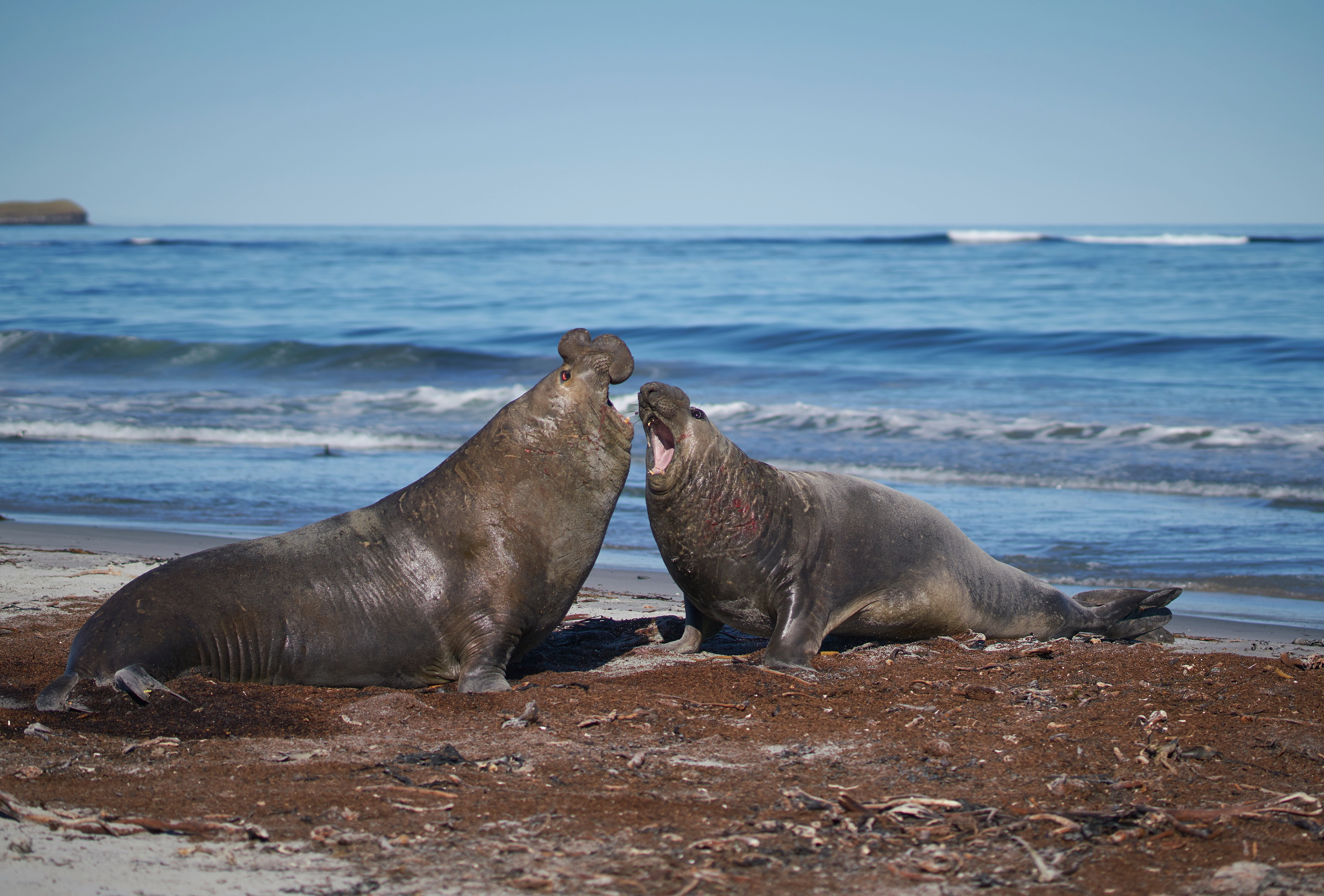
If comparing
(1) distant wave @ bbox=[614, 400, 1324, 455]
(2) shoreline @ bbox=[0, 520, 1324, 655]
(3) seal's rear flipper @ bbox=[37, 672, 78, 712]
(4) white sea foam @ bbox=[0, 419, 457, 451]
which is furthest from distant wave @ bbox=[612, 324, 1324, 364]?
(3) seal's rear flipper @ bbox=[37, 672, 78, 712]

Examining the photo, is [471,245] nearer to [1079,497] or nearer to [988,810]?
[1079,497]

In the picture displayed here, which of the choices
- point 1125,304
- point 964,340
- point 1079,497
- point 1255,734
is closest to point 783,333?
point 964,340

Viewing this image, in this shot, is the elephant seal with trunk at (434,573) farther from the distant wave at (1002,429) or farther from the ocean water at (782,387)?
the distant wave at (1002,429)

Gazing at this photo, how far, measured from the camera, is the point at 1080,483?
41.3 ft

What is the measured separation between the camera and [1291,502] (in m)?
11.4

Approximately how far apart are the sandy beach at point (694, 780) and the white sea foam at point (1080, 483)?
6.59 meters

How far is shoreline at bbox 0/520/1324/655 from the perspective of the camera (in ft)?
22.9

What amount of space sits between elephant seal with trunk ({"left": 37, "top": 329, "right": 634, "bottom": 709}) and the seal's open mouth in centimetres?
50

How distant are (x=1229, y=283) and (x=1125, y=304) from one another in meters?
8.44

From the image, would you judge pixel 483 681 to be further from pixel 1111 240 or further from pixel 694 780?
pixel 1111 240

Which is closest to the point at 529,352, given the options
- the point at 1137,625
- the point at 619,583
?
the point at 619,583

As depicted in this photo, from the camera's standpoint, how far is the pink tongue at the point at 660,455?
245 inches

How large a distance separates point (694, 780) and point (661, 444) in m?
2.56

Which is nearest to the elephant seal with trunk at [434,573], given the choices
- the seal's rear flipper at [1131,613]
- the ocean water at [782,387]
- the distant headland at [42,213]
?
the seal's rear flipper at [1131,613]
